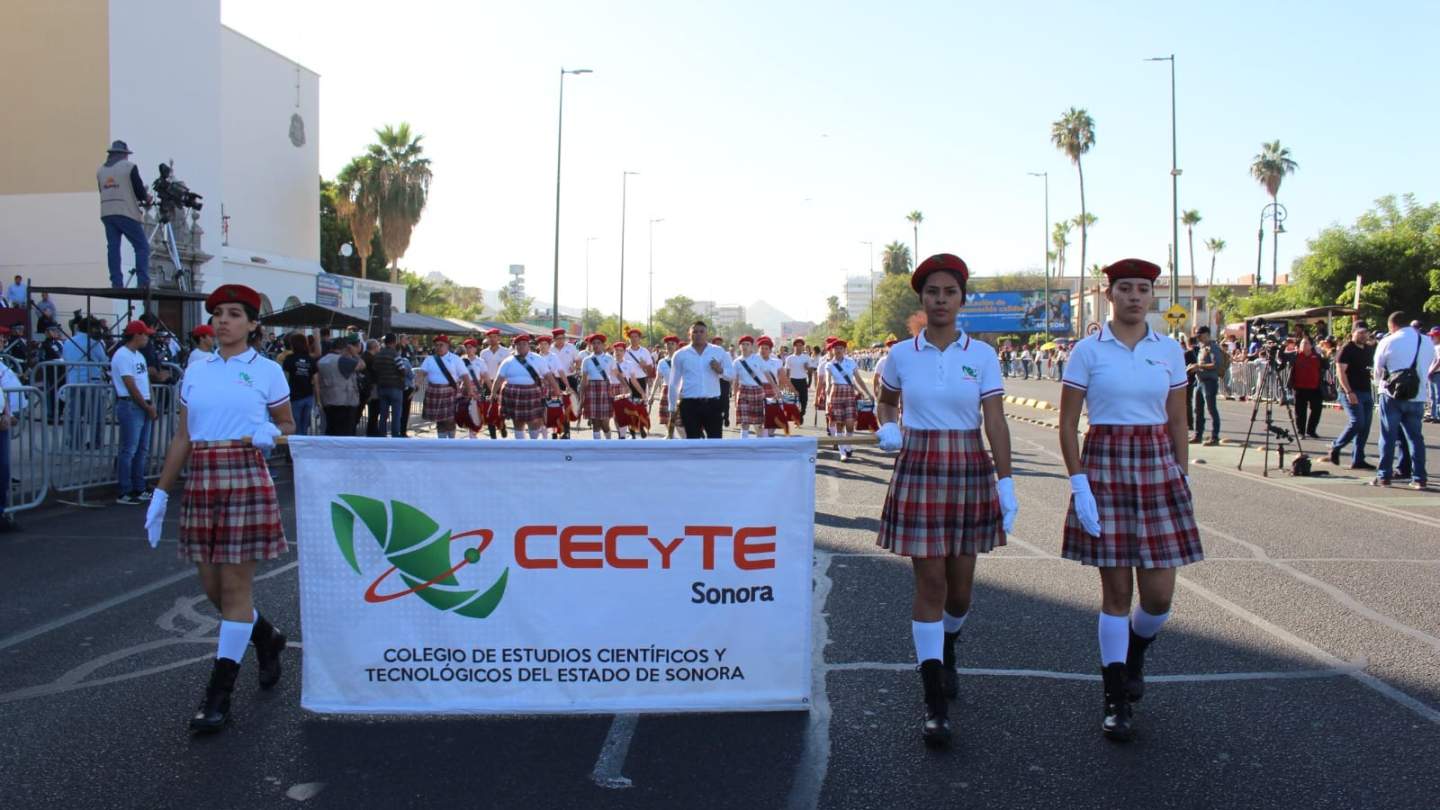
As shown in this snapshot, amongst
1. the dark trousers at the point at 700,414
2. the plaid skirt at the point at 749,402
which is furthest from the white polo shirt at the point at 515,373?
the plaid skirt at the point at 749,402

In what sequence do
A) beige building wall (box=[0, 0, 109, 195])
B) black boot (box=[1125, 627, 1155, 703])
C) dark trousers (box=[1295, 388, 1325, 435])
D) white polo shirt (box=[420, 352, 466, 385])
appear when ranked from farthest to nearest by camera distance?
beige building wall (box=[0, 0, 109, 195])
dark trousers (box=[1295, 388, 1325, 435])
white polo shirt (box=[420, 352, 466, 385])
black boot (box=[1125, 627, 1155, 703])

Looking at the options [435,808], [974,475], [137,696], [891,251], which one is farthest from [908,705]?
[891,251]

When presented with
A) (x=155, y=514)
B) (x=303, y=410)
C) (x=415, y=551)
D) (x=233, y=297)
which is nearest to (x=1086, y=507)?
(x=415, y=551)

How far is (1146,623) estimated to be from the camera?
14.6 ft

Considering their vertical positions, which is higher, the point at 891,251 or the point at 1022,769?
the point at 891,251

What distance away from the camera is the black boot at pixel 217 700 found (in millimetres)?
4133

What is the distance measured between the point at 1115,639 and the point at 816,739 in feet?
4.06

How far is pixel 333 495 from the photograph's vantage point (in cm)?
415

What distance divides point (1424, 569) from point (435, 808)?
6.91 meters

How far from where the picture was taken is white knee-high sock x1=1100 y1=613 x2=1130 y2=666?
423 centimetres

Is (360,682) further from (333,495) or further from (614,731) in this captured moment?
(614,731)

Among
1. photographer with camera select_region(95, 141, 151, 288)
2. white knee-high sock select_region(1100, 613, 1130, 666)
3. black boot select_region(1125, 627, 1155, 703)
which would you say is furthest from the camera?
photographer with camera select_region(95, 141, 151, 288)

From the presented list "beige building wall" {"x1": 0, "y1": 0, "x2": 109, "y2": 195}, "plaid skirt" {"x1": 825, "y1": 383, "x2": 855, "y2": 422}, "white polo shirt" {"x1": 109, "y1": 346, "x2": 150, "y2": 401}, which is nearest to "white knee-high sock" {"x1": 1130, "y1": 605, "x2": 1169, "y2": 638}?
"white polo shirt" {"x1": 109, "y1": 346, "x2": 150, "y2": 401}

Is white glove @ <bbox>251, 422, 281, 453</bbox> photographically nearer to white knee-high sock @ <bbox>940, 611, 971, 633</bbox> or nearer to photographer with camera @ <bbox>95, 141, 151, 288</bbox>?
white knee-high sock @ <bbox>940, 611, 971, 633</bbox>
